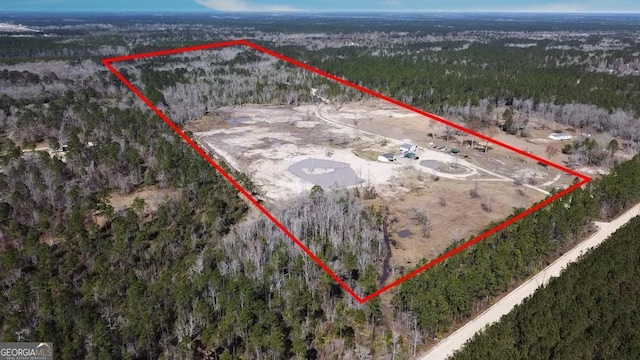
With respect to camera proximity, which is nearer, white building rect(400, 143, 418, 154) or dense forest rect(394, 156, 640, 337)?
dense forest rect(394, 156, 640, 337)

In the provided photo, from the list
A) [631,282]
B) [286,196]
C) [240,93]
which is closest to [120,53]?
[240,93]

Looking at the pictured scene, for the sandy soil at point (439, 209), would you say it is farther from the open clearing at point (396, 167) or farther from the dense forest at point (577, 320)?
the dense forest at point (577, 320)

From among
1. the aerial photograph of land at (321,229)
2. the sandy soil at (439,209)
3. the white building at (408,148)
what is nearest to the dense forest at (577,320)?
the aerial photograph of land at (321,229)

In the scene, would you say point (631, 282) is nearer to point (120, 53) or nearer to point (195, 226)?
point (195, 226)

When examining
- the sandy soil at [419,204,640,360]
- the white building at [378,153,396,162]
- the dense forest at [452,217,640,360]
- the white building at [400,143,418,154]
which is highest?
the white building at [400,143,418,154]

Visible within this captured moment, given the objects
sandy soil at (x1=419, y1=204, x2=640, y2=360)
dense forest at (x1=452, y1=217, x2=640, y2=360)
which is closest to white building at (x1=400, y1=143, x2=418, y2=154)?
sandy soil at (x1=419, y1=204, x2=640, y2=360)

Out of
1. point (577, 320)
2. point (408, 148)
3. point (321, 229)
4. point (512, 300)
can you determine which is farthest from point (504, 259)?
point (408, 148)

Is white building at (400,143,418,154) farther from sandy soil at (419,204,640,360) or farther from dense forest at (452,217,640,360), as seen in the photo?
dense forest at (452,217,640,360)
